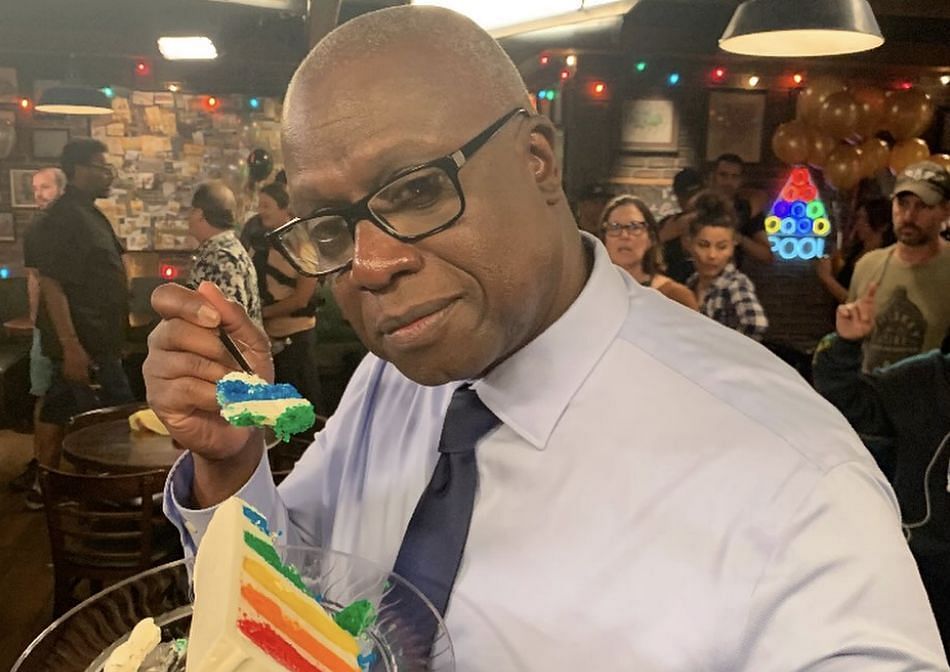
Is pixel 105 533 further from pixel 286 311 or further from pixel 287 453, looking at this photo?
pixel 286 311

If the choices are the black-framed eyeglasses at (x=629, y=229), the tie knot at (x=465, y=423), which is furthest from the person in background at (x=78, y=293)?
the tie knot at (x=465, y=423)

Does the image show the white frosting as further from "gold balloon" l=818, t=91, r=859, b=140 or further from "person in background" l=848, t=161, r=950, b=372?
"gold balloon" l=818, t=91, r=859, b=140

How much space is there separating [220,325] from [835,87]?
614 cm

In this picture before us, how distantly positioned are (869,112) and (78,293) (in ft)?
17.8

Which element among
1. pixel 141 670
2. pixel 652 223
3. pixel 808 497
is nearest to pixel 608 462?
pixel 808 497

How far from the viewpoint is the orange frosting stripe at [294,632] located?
0.94 m

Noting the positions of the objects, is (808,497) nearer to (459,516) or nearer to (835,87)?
(459,516)

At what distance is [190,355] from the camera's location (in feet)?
3.33

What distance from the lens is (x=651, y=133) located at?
6922 mm

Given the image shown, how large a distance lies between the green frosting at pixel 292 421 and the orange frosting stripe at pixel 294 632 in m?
0.18

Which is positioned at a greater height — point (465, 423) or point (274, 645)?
point (465, 423)

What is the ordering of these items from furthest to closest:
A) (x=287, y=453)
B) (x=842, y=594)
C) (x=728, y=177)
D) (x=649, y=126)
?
(x=649, y=126)
(x=728, y=177)
(x=287, y=453)
(x=842, y=594)

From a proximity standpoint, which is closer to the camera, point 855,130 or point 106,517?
point 106,517

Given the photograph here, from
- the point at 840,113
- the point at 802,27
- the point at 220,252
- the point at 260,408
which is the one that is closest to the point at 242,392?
the point at 260,408
